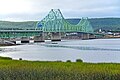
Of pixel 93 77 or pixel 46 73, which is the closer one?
pixel 93 77

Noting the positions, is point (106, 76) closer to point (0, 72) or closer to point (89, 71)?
point (89, 71)

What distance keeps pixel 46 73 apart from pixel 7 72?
3407 mm

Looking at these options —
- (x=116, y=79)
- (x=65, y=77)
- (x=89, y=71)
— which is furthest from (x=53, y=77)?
(x=116, y=79)

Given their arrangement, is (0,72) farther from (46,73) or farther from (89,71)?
(89,71)

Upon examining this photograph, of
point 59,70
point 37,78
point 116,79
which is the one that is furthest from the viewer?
point 59,70

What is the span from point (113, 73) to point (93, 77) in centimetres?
164

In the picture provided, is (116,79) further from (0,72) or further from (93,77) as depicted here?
(0,72)

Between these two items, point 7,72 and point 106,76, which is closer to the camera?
point 106,76

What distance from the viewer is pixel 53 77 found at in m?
30.1

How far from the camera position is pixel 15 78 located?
31.1m

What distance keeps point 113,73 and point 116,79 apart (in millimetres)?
1339

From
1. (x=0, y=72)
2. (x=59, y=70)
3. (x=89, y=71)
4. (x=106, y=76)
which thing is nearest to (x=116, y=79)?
(x=106, y=76)

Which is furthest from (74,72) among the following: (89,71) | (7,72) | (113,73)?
(7,72)

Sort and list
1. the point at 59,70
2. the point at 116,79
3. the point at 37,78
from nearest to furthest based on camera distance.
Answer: the point at 116,79 < the point at 37,78 < the point at 59,70
